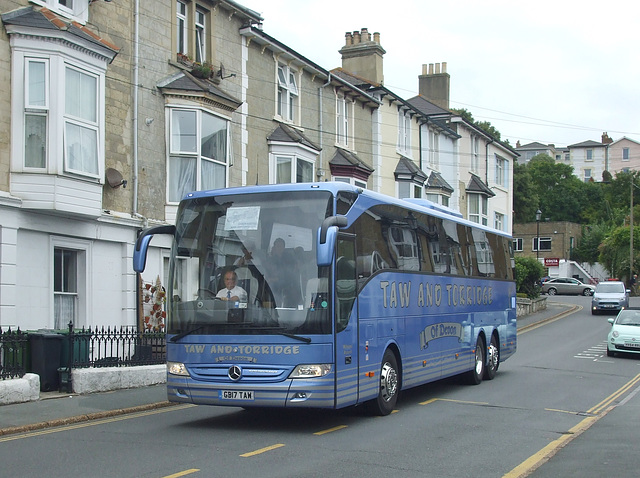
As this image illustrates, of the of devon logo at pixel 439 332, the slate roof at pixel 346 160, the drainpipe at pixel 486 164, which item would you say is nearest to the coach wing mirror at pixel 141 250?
the of devon logo at pixel 439 332

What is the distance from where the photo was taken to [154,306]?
19.3 m

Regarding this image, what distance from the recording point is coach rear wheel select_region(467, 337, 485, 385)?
16875 millimetres

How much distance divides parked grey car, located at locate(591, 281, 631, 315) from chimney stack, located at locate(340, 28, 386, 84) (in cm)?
1676

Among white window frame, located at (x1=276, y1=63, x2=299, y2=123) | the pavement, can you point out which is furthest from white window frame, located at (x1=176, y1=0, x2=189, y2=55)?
the pavement

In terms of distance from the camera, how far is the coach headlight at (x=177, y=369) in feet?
35.2

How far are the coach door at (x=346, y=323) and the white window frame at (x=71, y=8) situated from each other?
31.6 ft

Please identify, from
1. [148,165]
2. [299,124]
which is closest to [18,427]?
[148,165]

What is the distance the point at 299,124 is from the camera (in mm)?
27406

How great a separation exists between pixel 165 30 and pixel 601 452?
1562 cm

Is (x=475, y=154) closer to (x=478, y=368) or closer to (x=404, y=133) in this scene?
(x=404, y=133)

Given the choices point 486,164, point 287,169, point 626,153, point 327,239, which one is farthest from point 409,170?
point 626,153

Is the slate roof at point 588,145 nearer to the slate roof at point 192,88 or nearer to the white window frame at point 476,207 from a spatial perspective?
the white window frame at point 476,207

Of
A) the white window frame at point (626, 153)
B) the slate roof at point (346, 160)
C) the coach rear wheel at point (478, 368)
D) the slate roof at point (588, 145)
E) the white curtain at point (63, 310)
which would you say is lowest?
the coach rear wheel at point (478, 368)

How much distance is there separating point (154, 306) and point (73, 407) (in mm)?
6927
